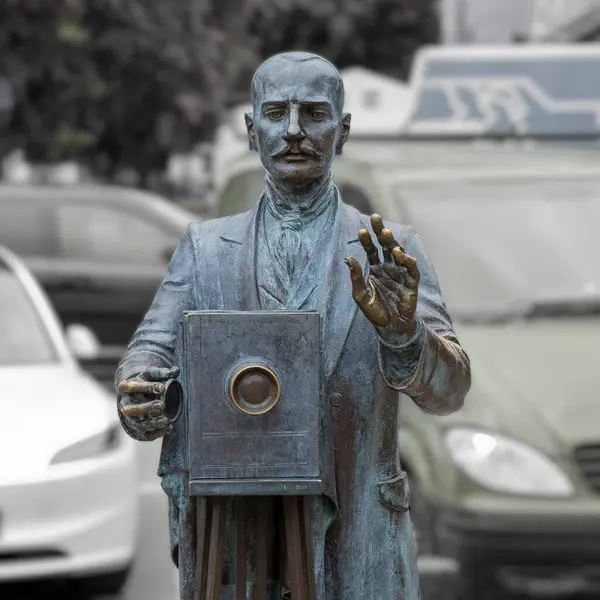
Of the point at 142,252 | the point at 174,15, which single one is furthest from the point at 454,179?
the point at 174,15

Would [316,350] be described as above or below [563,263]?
below

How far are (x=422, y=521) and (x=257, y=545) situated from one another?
9.57ft

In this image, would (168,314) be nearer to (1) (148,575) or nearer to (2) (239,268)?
(2) (239,268)

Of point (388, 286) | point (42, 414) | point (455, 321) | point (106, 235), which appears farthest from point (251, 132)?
point (106, 235)

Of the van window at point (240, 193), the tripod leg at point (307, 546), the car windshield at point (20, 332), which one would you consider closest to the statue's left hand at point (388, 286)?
the tripod leg at point (307, 546)

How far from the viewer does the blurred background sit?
17.6 ft

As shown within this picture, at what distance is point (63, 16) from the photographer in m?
20.5

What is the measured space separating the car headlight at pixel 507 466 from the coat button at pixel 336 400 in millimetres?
2594

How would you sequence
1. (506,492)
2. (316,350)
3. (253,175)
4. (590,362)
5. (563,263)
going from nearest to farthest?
(316,350) → (506,492) → (590,362) → (563,263) → (253,175)

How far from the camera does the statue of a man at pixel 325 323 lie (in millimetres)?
2889

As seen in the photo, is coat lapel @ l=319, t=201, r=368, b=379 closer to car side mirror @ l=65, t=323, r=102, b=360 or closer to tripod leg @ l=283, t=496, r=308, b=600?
tripod leg @ l=283, t=496, r=308, b=600

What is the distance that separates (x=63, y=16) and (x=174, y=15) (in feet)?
7.66

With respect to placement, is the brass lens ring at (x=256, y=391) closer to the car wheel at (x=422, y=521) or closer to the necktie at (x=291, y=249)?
the necktie at (x=291, y=249)

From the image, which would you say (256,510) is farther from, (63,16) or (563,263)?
(63,16)
